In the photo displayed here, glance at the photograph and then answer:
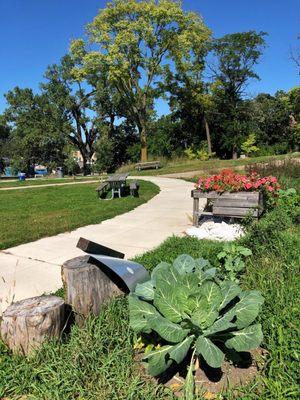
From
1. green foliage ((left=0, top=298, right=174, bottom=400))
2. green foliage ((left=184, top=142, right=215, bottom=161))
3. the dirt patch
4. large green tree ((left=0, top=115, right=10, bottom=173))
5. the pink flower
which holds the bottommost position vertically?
the dirt patch

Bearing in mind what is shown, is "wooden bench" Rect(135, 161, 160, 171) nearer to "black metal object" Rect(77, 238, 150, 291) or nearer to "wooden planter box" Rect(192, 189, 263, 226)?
"wooden planter box" Rect(192, 189, 263, 226)

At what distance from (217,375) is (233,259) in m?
1.76

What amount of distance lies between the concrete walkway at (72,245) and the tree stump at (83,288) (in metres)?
0.70

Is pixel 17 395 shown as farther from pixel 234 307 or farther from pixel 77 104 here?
pixel 77 104

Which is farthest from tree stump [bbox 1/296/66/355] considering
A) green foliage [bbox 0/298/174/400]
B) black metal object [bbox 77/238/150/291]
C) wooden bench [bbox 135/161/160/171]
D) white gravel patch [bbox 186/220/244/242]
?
wooden bench [bbox 135/161/160/171]

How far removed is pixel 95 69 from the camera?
32.9 meters

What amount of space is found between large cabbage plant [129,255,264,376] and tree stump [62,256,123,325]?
0.49 meters

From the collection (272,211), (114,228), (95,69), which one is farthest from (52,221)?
(95,69)

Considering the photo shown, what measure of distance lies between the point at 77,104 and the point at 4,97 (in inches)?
356

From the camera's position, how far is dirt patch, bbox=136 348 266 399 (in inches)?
93.2

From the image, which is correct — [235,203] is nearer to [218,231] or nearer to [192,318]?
[218,231]

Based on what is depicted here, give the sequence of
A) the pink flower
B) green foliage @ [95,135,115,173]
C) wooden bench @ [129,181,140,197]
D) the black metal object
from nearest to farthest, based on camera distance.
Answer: the black metal object
the pink flower
wooden bench @ [129,181,140,197]
green foliage @ [95,135,115,173]

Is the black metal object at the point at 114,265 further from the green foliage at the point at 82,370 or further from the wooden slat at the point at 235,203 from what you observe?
the wooden slat at the point at 235,203

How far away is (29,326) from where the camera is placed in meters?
2.71
